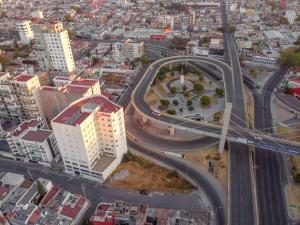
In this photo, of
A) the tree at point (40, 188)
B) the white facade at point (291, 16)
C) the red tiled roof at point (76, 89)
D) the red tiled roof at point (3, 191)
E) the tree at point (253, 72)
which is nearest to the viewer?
the tree at point (40, 188)

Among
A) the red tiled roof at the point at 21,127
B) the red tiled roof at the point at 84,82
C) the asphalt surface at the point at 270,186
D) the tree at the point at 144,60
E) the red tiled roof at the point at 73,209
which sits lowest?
the asphalt surface at the point at 270,186

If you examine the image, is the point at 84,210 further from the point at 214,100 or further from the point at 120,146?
the point at 214,100

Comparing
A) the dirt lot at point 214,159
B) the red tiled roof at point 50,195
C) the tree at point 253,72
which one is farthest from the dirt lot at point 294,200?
the tree at point 253,72

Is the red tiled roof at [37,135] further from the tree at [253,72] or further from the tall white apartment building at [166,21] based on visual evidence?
the tall white apartment building at [166,21]

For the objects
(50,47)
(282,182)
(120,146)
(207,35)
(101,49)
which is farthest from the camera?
(207,35)

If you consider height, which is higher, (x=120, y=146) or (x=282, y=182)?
(x=120, y=146)

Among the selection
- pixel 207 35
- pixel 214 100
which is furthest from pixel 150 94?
pixel 207 35

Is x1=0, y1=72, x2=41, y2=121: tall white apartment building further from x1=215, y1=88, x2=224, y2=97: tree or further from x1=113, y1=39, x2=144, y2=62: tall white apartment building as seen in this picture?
x1=215, y1=88, x2=224, y2=97: tree

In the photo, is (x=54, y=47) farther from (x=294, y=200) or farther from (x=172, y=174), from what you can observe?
(x=294, y=200)
